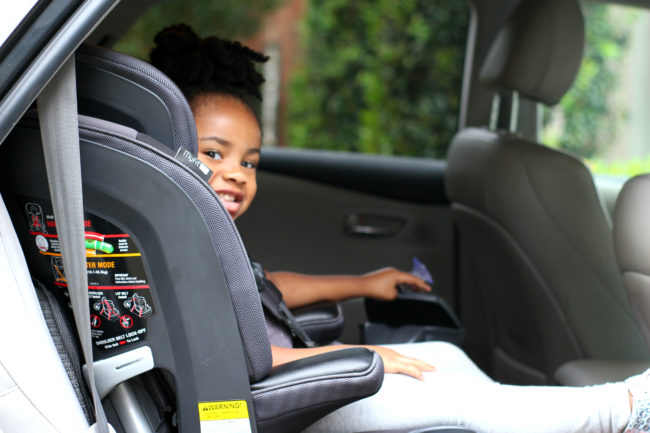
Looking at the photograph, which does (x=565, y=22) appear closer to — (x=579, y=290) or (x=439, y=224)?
(x=579, y=290)

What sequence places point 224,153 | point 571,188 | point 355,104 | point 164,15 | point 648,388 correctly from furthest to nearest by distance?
point 355,104 → point 164,15 → point 571,188 → point 224,153 → point 648,388

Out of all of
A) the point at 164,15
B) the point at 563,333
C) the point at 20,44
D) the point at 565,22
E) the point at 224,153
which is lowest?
the point at 563,333

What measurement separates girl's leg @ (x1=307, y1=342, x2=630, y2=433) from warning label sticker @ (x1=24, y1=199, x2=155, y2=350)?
0.35m

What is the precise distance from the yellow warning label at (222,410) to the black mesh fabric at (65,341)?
0.15 meters

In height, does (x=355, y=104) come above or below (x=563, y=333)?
above

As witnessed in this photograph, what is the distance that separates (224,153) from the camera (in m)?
1.37

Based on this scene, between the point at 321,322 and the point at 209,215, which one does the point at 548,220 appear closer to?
the point at 321,322

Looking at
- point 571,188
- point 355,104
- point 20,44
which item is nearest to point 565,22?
point 571,188

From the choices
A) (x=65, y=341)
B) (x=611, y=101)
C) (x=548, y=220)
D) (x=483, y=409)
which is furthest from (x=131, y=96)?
(x=611, y=101)

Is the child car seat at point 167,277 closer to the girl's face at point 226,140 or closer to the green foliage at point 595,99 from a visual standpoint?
the girl's face at point 226,140

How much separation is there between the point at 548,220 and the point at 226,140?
37.7 inches

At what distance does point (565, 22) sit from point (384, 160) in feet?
3.50

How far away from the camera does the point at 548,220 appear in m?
1.96

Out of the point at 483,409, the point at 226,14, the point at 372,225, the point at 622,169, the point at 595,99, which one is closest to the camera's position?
the point at 483,409
